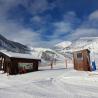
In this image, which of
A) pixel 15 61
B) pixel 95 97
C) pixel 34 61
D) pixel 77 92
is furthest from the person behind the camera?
pixel 34 61

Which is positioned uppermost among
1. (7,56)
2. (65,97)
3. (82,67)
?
(7,56)

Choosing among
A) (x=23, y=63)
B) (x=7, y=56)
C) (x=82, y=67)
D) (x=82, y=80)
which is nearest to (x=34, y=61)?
(x=23, y=63)

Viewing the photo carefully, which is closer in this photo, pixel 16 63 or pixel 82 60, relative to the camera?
pixel 82 60

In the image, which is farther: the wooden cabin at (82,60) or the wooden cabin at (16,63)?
the wooden cabin at (16,63)

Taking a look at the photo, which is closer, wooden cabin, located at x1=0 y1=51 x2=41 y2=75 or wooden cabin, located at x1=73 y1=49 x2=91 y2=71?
wooden cabin, located at x1=73 y1=49 x2=91 y2=71

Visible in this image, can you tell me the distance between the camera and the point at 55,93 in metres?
13.8

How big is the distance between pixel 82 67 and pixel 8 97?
17.3 meters

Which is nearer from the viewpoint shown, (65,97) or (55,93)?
(65,97)

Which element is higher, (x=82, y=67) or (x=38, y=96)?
(x=82, y=67)

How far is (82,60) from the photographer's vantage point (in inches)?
1115

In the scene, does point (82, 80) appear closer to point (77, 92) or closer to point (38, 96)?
point (77, 92)

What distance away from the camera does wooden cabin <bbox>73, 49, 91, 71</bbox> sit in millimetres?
27469

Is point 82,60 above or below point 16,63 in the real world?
→ above

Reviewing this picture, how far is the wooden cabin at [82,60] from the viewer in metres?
27.5
